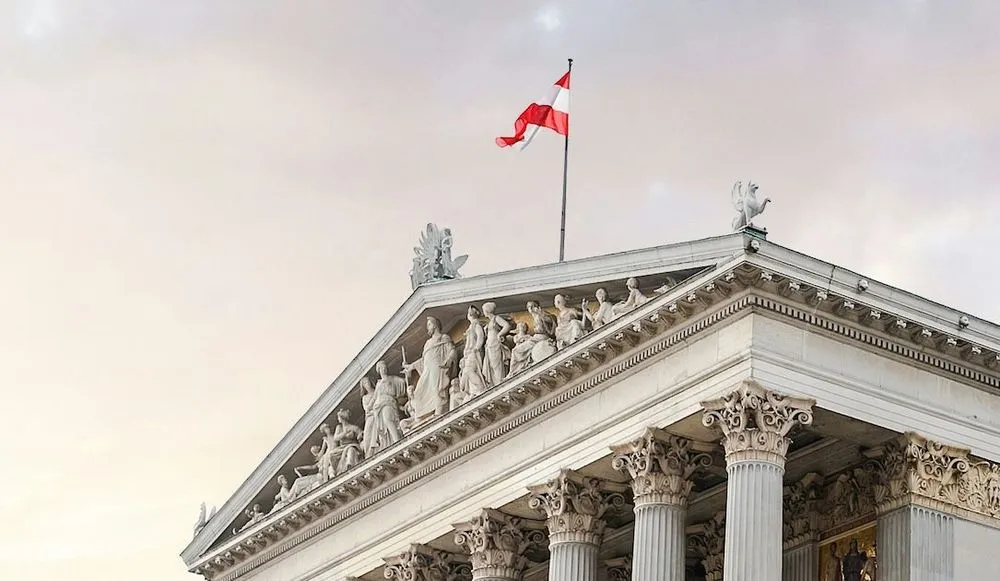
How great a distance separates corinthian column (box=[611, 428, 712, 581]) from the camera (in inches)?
1567

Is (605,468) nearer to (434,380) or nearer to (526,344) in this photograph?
(526,344)

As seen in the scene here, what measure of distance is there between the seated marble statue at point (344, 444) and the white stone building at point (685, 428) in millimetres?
1360

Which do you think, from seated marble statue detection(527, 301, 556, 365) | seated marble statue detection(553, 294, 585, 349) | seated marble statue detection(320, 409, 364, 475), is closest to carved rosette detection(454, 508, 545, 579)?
seated marble statue detection(527, 301, 556, 365)

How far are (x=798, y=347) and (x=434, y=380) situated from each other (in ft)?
39.5

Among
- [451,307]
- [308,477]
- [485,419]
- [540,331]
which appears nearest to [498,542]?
[485,419]

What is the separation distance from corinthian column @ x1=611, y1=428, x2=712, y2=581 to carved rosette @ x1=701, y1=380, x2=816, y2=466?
2.32 metres

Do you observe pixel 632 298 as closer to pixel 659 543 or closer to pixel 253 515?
pixel 659 543

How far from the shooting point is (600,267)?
42500mm

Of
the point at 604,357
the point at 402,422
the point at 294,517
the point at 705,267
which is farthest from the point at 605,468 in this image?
the point at 294,517

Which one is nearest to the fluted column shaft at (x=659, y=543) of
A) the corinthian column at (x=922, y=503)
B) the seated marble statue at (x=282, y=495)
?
the corinthian column at (x=922, y=503)

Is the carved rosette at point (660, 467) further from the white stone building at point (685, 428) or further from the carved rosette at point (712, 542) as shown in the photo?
the carved rosette at point (712, 542)

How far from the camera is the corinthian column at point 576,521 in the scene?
140 feet

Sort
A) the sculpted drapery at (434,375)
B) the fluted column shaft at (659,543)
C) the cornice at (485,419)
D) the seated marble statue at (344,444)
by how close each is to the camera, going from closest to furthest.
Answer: the fluted column shaft at (659,543) → the cornice at (485,419) → the sculpted drapery at (434,375) → the seated marble statue at (344,444)

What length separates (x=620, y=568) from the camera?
156 feet
